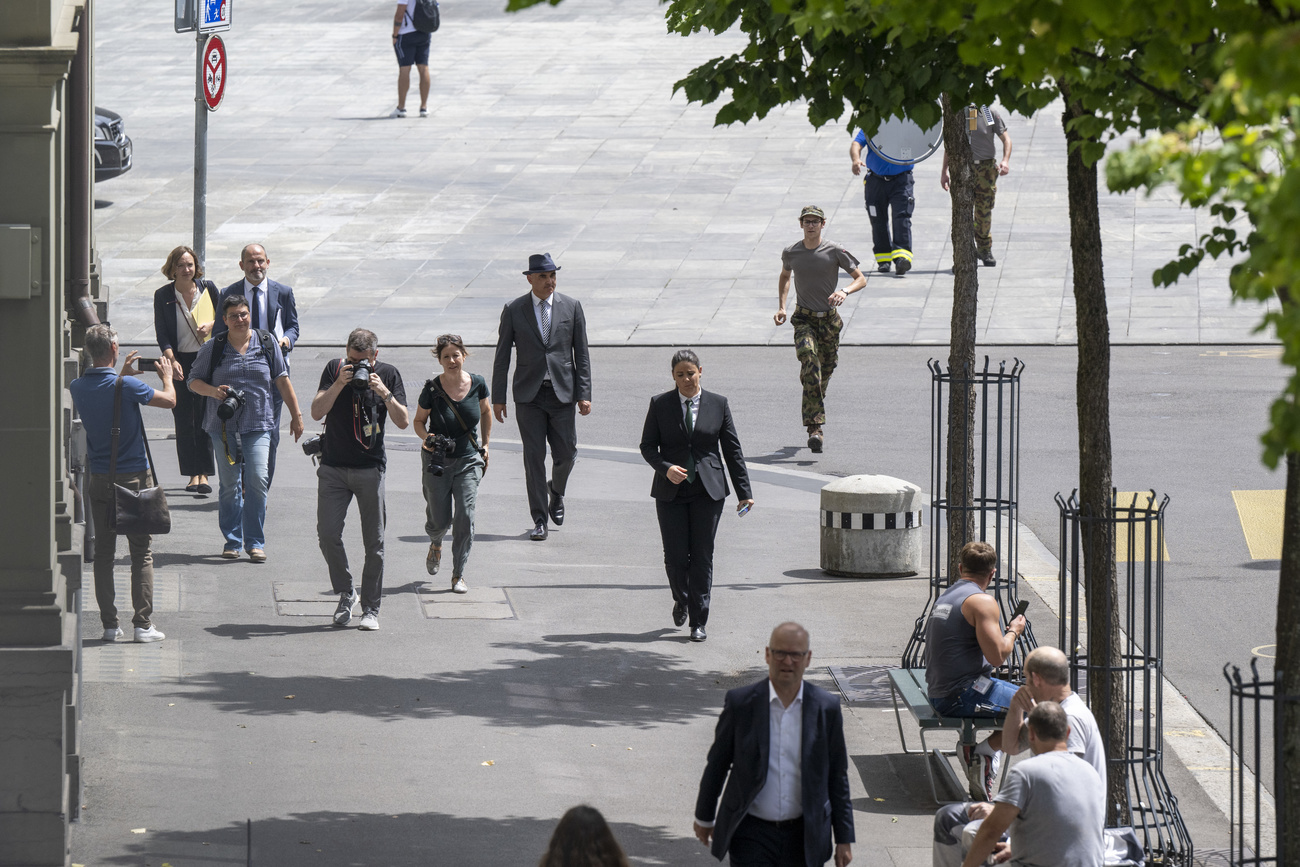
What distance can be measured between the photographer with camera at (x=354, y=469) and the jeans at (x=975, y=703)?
13.2ft

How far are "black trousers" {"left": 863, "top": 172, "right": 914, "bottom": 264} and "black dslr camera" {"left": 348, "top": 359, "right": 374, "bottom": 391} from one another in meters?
12.5

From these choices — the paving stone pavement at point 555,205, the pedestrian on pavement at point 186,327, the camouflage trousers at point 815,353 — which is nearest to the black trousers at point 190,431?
the pedestrian on pavement at point 186,327

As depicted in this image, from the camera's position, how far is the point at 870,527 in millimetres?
12953

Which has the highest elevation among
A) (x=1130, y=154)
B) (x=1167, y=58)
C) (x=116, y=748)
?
(x=1167, y=58)

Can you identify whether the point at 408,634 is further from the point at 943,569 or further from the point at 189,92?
the point at 189,92

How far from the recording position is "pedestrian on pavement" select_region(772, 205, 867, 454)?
1603cm

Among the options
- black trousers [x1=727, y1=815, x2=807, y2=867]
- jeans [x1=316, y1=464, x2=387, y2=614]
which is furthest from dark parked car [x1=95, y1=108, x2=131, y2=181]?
black trousers [x1=727, y1=815, x2=807, y2=867]

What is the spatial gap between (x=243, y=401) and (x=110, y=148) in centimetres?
1621

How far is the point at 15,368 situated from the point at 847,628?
5965mm

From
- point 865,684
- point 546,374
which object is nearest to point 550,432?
point 546,374

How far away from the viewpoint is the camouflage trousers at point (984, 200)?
2325 centimetres

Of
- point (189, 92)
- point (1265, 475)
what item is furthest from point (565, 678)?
point (189, 92)

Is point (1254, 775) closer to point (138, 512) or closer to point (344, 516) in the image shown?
point (344, 516)

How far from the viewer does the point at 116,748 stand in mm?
9047
